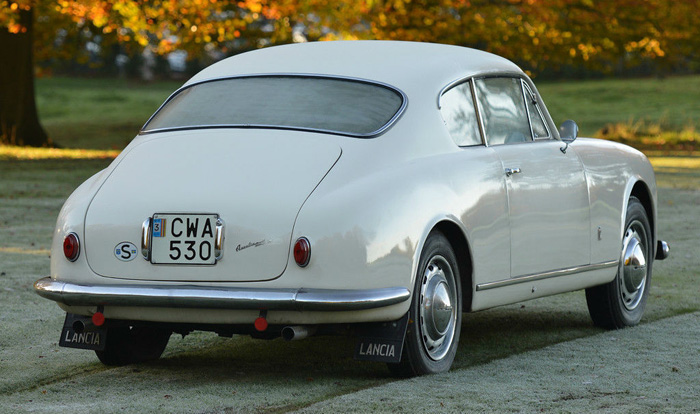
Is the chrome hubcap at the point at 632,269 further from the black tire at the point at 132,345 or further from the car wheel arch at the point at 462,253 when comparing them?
the black tire at the point at 132,345

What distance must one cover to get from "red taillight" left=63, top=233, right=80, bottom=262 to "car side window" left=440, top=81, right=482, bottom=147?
1.98 m

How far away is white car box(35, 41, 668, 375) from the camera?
553cm

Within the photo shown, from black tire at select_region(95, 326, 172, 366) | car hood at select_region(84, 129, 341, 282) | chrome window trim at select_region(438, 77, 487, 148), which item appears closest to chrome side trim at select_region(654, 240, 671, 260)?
chrome window trim at select_region(438, 77, 487, 148)

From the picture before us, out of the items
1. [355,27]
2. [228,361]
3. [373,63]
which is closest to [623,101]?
[355,27]

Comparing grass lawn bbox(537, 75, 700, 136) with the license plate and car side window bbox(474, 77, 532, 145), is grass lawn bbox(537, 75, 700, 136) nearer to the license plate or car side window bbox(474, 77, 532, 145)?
car side window bbox(474, 77, 532, 145)

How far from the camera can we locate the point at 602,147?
7.93 meters

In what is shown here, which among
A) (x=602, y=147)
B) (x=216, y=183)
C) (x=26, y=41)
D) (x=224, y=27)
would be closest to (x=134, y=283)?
(x=216, y=183)

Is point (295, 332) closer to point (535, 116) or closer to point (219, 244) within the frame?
point (219, 244)

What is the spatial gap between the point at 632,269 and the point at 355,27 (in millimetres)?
23048

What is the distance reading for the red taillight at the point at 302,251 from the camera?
5.46m

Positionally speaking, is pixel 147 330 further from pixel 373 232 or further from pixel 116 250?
pixel 373 232

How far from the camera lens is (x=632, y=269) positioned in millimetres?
8148

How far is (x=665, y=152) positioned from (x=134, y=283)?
26.4m

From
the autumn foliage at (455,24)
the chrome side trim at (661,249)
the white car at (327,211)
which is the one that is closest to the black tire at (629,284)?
the chrome side trim at (661,249)
